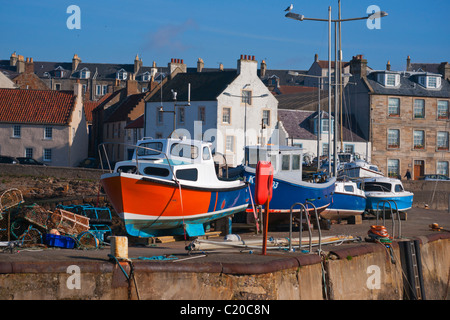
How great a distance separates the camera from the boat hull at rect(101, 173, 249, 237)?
52.4 ft

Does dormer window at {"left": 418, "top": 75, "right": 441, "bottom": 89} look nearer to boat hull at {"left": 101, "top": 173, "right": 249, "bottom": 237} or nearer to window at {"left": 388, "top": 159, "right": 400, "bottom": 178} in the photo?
window at {"left": 388, "top": 159, "right": 400, "bottom": 178}

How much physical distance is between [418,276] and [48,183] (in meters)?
27.6

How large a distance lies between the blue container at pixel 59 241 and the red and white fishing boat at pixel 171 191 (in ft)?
9.61

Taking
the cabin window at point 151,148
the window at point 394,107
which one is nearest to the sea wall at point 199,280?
the cabin window at point 151,148

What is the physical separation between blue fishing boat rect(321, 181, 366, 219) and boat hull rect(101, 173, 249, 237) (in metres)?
7.47

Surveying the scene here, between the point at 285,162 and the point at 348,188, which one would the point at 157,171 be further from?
the point at 348,188

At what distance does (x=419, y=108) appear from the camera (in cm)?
5031

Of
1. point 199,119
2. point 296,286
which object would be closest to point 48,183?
point 199,119

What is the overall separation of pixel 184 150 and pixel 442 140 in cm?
3694

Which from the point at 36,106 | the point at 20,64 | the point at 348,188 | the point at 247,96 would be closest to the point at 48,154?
the point at 36,106
